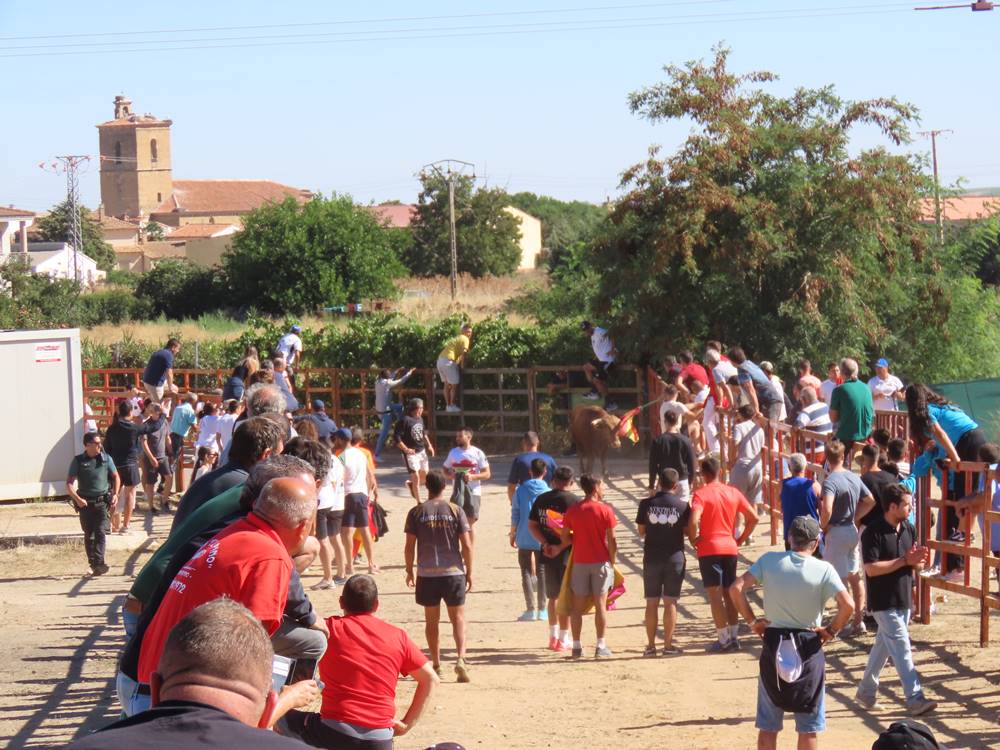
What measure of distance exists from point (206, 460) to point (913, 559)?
34.6 feet

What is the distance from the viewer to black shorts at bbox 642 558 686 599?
11.0 metres

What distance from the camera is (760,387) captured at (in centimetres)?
1686

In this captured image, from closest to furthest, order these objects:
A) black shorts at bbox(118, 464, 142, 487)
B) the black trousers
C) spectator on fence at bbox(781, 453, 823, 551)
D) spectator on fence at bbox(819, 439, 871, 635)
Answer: spectator on fence at bbox(819, 439, 871, 635)
spectator on fence at bbox(781, 453, 823, 551)
the black trousers
black shorts at bbox(118, 464, 142, 487)

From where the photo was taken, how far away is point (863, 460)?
10688 millimetres

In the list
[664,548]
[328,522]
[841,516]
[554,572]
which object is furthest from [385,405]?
[841,516]

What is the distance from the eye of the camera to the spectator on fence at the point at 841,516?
1017cm

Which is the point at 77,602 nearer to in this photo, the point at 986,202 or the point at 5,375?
the point at 5,375

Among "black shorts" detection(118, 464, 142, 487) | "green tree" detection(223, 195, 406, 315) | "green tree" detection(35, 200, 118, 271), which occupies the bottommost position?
"black shorts" detection(118, 464, 142, 487)

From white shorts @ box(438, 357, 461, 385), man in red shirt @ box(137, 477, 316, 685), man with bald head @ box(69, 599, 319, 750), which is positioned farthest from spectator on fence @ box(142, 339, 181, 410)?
man with bald head @ box(69, 599, 319, 750)

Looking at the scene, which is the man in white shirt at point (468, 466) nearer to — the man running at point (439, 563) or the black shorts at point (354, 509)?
the black shorts at point (354, 509)

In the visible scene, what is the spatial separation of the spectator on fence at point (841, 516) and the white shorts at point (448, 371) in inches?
593

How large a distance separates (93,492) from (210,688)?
13.0 metres

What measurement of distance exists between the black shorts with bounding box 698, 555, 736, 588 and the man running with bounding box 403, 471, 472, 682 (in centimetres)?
212

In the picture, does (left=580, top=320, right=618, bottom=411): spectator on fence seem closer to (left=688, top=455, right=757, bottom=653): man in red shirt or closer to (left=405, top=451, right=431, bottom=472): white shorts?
(left=405, top=451, right=431, bottom=472): white shorts
